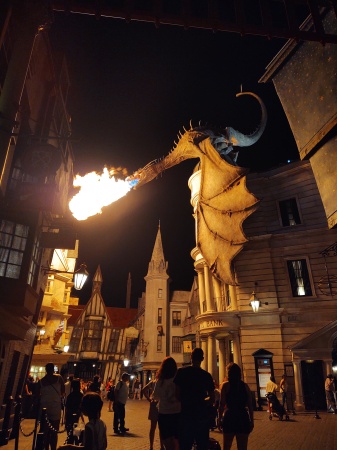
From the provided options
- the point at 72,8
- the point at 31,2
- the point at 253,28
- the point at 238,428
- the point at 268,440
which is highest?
the point at 31,2

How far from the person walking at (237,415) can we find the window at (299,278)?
17.9 m

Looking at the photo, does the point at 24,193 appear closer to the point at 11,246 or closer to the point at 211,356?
the point at 11,246

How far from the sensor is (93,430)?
13.5 ft

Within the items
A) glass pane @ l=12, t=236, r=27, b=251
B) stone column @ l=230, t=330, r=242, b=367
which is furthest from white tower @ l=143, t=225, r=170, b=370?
glass pane @ l=12, t=236, r=27, b=251

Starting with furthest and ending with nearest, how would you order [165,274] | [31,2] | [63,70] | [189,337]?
[165,274]
[189,337]
[63,70]
[31,2]

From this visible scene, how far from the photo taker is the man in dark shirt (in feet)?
15.7

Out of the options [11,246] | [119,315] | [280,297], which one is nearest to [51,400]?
[11,246]

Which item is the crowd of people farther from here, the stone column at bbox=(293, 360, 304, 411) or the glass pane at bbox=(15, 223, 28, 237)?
the stone column at bbox=(293, 360, 304, 411)

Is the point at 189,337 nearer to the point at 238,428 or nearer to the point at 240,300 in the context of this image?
the point at 240,300

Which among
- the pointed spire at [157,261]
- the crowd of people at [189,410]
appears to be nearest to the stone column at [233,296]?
the crowd of people at [189,410]

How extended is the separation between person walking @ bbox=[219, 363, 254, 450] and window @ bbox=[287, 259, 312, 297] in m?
17.9

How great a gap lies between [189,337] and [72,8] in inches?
1589

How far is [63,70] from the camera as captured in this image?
51.5 feet

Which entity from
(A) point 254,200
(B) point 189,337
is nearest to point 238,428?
(A) point 254,200
